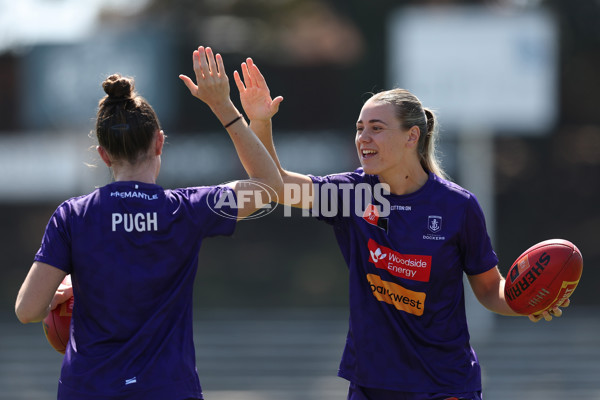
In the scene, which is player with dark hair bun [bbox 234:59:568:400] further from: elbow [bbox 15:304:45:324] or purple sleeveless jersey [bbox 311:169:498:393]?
elbow [bbox 15:304:45:324]

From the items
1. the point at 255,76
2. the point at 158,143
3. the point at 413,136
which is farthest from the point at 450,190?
the point at 158,143

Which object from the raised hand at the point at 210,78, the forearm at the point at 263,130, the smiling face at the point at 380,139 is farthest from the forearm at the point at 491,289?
the raised hand at the point at 210,78

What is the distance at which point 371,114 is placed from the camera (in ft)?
12.3

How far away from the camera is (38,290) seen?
9.87ft

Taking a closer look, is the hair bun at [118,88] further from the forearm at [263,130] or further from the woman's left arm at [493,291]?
the woman's left arm at [493,291]

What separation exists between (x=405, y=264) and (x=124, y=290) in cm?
116

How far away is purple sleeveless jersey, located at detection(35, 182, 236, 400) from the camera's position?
3.05 metres

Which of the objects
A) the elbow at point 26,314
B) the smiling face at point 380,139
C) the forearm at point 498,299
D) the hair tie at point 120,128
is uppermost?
the hair tie at point 120,128

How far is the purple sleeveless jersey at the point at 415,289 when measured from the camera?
3.59m

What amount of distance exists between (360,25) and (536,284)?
45.6 feet

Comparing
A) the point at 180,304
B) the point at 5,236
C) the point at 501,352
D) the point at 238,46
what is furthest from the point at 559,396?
the point at 5,236

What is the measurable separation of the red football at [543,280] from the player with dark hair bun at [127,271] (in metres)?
1.36

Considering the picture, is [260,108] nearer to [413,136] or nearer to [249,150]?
[249,150]

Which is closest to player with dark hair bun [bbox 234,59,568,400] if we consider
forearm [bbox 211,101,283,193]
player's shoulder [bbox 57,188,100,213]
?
forearm [bbox 211,101,283,193]
